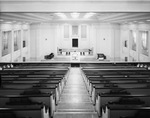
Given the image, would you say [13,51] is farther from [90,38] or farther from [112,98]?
[112,98]

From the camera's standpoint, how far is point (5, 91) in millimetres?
6184

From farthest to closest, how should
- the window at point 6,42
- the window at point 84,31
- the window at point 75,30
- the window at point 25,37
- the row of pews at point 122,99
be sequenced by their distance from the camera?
the window at point 75,30 < the window at point 84,31 < the window at point 25,37 < the window at point 6,42 < the row of pews at point 122,99

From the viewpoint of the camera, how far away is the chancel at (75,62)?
5.26 metres

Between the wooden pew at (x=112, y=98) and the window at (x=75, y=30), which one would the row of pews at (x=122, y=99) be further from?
the window at (x=75, y=30)

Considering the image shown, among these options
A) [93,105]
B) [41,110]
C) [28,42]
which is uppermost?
[28,42]

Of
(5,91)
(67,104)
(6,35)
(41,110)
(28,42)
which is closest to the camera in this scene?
(41,110)

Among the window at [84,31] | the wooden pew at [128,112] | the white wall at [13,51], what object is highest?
the window at [84,31]

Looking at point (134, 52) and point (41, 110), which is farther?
point (134, 52)

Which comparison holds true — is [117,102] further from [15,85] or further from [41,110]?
[15,85]

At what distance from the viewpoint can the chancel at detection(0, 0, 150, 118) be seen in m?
5.26

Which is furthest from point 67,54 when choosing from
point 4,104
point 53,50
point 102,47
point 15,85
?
point 4,104

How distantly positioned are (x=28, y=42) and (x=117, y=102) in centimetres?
2159

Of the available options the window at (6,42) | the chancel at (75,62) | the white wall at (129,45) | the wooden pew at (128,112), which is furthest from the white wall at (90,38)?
the wooden pew at (128,112)

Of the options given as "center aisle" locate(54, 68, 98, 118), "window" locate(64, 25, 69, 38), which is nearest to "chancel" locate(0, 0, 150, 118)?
"center aisle" locate(54, 68, 98, 118)
